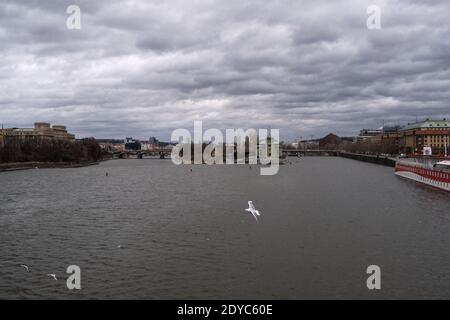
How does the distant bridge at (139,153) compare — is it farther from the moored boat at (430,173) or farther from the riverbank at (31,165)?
the moored boat at (430,173)

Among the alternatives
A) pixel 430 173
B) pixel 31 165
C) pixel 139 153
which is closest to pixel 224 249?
pixel 430 173

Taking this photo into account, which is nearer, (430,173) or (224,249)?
(224,249)

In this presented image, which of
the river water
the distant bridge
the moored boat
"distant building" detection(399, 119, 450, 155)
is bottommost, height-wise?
the river water

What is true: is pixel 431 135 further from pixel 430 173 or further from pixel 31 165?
pixel 31 165

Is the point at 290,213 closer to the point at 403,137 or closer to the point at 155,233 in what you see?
the point at 155,233

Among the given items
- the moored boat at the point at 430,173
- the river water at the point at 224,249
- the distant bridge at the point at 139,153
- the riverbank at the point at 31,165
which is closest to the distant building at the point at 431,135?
the moored boat at the point at 430,173

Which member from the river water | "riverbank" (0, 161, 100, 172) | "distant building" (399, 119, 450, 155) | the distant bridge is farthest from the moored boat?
the distant bridge

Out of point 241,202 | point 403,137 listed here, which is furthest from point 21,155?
point 403,137

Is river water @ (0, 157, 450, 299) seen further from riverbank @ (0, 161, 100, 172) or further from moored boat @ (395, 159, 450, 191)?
riverbank @ (0, 161, 100, 172)
